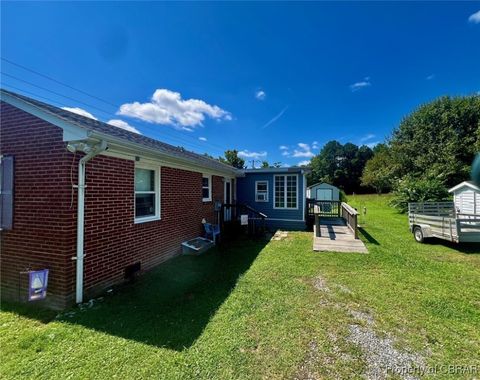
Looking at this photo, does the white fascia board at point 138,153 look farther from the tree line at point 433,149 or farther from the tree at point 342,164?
the tree at point 342,164

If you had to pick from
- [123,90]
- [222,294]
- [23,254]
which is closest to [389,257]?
[222,294]

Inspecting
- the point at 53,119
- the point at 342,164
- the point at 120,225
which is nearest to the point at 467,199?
the point at 120,225

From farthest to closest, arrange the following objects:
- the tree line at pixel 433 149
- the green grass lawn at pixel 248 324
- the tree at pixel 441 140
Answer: the tree at pixel 441 140 < the tree line at pixel 433 149 < the green grass lawn at pixel 248 324

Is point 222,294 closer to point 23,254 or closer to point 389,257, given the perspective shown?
point 23,254

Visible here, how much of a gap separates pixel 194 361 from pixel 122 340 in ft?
3.57

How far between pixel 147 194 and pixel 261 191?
24.0 ft

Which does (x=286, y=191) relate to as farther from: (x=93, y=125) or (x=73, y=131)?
(x=73, y=131)

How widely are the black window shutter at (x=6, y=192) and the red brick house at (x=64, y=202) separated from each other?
0.06 ft

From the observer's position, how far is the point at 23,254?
4.19 m

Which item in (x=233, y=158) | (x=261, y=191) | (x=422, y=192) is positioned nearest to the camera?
(x=261, y=191)

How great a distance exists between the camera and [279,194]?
1191 cm

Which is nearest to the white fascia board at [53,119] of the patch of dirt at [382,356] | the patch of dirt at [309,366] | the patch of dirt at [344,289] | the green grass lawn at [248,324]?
the green grass lawn at [248,324]

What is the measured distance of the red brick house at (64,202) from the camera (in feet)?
12.6

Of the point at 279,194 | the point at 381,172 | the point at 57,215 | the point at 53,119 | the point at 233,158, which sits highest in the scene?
the point at 233,158
